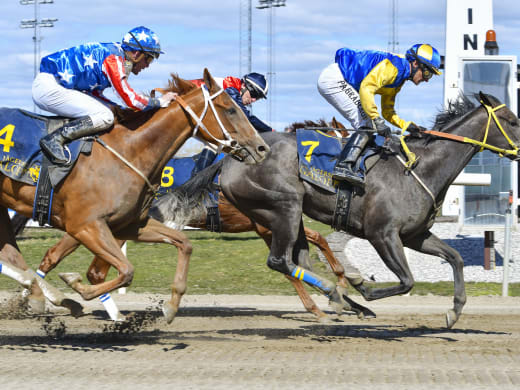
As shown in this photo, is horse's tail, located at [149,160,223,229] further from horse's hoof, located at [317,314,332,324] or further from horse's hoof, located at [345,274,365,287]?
horse's hoof, located at [345,274,365,287]

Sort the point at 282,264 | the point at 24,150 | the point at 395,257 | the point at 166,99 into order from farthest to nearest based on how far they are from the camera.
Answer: the point at 282,264 < the point at 395,257 < the point at 166,99 < the point at 24,150

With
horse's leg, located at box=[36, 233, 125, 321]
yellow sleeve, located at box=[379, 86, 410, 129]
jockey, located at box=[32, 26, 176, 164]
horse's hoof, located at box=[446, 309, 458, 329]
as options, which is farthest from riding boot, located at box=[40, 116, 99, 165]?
horse's hoof, located at box=[446, 309, 458, 329]

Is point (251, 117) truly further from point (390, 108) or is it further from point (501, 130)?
point (501, 130)

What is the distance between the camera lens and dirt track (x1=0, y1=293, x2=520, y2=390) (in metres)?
4.62

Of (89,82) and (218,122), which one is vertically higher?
(89,82)

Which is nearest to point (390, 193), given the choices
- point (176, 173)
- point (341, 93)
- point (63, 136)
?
point (341, 93)

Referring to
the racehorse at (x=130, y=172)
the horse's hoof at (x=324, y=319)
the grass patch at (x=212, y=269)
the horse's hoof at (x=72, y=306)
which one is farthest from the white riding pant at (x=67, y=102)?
the grass patch at (x=212, y=269)

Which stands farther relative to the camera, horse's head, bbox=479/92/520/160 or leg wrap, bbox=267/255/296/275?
horse's head, bbox=479/92/520/160

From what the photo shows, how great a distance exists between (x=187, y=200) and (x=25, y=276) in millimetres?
2202

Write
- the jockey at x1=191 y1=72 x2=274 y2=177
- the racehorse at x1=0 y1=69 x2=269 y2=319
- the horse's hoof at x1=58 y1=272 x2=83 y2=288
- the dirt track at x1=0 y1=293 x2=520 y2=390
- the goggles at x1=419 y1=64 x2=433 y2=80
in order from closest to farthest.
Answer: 1. the dirt track at x1=0 y1=293 x2=520 y2=390
2. the racehorse at x1=0 y1=69 x2=269 y2=319
3. the horse's hoof at x1=58 y1=272 x2=83 y2=288
4. the goggles at x1=419 y1=64 x2=433 y2=80
5. the jockey at x1=191 y1=72 x2=274 y2=177

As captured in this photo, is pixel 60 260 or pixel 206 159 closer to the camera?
pixel 60 260

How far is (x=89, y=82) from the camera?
6098 mm

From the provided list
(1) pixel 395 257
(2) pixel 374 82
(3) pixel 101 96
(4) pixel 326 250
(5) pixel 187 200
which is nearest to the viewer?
(3) pixel 101 96

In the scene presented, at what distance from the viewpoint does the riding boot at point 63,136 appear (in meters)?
5.72
